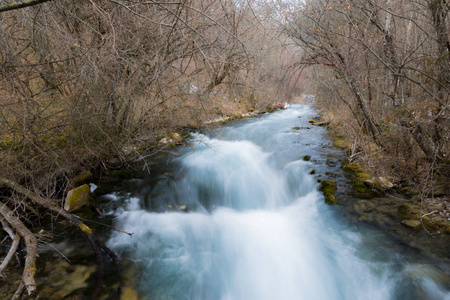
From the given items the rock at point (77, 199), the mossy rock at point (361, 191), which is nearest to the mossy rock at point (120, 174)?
the rock at point (77, 199)

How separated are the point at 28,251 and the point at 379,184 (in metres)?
6.27

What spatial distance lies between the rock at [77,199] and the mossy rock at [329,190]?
5291mm

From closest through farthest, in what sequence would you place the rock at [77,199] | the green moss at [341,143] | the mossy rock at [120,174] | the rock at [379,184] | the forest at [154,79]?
1. the forest at [154,79]
2. the rock at [77,199]
3. the rock at [379,184]
4. the mossy rock at [120,174]
5. the green moss at [341,143]

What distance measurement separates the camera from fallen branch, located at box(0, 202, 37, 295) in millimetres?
2197

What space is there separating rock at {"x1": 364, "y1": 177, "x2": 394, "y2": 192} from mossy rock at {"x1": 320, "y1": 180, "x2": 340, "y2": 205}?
74cm

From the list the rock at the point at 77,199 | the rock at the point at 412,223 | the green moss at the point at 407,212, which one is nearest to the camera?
the rock at the point at 412,223

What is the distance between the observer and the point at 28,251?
2.59 meters

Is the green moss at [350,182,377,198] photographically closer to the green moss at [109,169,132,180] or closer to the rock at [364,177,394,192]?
the rock at [364,177,394,192]

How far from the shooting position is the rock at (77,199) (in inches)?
190

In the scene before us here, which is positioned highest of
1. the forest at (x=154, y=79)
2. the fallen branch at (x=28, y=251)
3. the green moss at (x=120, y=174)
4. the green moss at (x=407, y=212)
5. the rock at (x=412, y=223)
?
the forest at (x=154, y=79)

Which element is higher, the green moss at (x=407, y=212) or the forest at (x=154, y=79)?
the forest at (x=154, y=79)

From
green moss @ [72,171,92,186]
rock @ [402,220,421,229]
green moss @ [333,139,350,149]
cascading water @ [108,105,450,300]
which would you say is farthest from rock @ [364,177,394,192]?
green moss @ [72,171,92,186]

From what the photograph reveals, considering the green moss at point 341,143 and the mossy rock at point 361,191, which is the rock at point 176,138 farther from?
the mossy rock at point 361,191

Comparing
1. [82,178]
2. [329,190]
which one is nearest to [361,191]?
[329,190]
